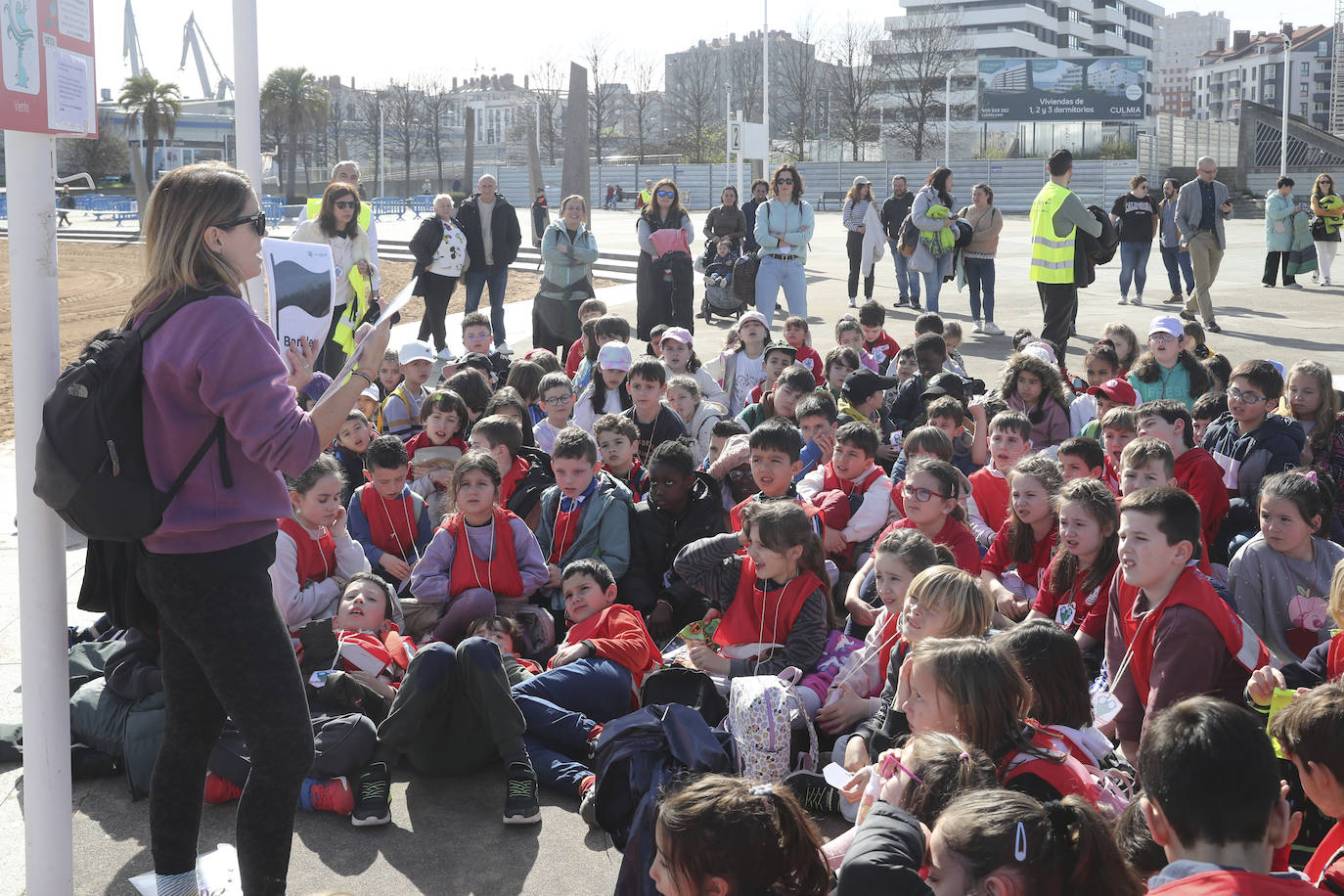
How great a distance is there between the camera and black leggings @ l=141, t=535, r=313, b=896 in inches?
102

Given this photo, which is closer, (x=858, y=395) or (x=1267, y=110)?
(x=858, y=395)

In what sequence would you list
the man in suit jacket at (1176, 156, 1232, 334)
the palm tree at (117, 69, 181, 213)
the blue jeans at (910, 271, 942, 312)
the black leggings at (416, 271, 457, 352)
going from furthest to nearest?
the palm tree at (117, 69, 181, 213)
the blue jeans at (910, 271, 942, 312)
the man in suit jacket at (1176, 156, 1232, 334)
the black leggings at (416, 271, 457, 352)

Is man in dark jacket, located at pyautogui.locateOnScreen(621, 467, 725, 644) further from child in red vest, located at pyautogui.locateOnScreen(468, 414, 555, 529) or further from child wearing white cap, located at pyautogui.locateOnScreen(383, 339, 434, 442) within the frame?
child wearing white cap, located at pyautogui.locateOnScreen(383, 339, 434, 442)

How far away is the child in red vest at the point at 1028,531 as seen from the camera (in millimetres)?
4855

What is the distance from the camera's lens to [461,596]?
4918 millimetres

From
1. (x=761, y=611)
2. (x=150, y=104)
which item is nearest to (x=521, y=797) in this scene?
(x=761, y=611)

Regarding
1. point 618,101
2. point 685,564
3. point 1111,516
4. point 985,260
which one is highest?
point 618,101

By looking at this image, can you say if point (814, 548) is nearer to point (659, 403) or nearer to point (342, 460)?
point (659, 403)

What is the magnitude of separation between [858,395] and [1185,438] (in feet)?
6.65

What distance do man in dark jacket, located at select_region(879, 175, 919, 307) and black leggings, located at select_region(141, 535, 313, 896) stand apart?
14.1 meters

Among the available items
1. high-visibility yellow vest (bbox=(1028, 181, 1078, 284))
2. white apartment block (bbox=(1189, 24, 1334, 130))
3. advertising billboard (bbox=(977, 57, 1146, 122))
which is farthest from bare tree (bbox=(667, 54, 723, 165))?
high-visibility yellow vest (bbox=(1028, 181, 1078, 284))

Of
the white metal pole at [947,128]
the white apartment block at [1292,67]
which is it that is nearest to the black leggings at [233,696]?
the white metal pole at [947,128]

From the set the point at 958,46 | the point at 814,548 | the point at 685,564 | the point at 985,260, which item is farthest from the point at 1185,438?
the point at 958,46

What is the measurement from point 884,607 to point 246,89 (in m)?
2.95
